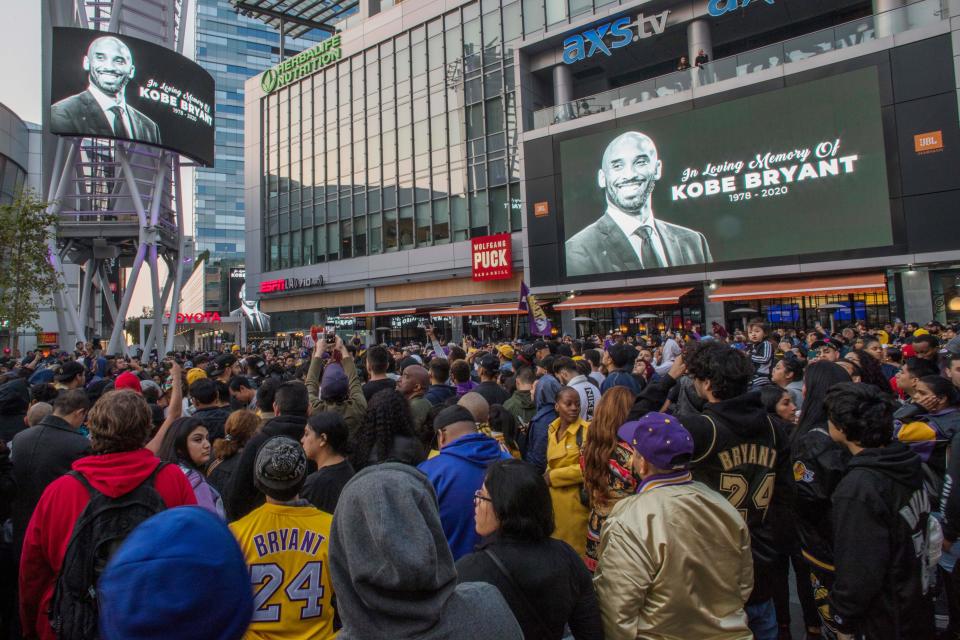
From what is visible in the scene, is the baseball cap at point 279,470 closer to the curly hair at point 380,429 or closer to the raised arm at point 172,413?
the curly hair at point 380,429

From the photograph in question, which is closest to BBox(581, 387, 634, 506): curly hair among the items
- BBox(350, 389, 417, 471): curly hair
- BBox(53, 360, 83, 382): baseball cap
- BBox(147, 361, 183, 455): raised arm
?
BBox(350, 389, 417, 471): curly hair

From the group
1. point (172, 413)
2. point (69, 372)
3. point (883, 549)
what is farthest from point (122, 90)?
point (883, 549)

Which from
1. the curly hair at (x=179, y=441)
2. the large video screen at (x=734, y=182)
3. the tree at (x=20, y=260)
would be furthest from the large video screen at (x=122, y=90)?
the curly hair at (x=179, y=441)

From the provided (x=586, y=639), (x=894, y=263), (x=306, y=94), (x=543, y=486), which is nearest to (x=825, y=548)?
(x=586, y=639)

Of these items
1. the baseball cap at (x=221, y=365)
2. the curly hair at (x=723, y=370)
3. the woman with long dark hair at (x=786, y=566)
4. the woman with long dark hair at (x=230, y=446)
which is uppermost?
the baseball cap at (x=221, y=365)

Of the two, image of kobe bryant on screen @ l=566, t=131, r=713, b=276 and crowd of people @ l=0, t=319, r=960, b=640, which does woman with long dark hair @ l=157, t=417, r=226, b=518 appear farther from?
image of kobe bryant on screen @ l=566, t=131, r=713, b=276

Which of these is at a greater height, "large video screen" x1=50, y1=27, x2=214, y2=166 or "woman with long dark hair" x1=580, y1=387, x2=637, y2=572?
"large video screen" x1=50, y1=27, x2=214, y2=166

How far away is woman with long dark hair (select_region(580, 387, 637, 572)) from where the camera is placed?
351 centimetres

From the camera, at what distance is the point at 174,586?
3.59 feet

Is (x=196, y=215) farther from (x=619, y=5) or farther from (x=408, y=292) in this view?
(x=619, y=5)

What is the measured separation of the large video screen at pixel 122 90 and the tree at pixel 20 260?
5.20 m

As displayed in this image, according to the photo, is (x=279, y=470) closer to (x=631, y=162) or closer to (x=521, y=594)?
(x=521, y=594)

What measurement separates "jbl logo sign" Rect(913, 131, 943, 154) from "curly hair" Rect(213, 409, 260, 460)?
954 inches

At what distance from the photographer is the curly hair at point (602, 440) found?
11.9 ft
